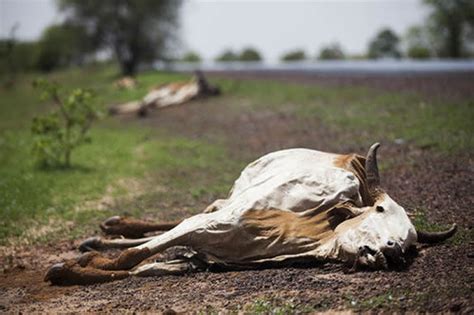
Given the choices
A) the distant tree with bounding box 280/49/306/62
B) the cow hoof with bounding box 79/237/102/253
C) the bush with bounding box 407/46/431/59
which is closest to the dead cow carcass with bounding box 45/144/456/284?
the cow hoof with bounding box 79/237/102/253

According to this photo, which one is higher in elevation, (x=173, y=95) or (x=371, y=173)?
(x=371, y=173)

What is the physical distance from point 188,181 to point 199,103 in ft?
43.2

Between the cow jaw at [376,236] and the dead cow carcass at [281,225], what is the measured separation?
0.6 inches

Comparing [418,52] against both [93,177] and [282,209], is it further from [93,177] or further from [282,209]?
[282,209]

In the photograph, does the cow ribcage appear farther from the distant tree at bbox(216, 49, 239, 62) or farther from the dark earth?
the distant tree at bbox(216, 49, 239, 62)

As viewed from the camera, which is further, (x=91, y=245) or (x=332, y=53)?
(x=332, y=53)

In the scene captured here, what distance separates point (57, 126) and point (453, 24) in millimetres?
27042

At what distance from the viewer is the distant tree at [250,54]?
6150cm

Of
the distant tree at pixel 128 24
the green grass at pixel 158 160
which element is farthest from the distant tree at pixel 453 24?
the distant tree at pixel 128 24

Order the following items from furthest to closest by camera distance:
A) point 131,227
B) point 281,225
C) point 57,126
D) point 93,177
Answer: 1. point 57,126
2. point 93,177
3. point 131,227
4. point 281,225

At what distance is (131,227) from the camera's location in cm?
796

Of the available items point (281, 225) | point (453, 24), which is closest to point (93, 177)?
point (281, 225)

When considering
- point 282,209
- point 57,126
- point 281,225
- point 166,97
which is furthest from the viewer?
point 166,97

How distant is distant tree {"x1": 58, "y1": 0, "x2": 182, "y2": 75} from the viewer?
42.1 metres
